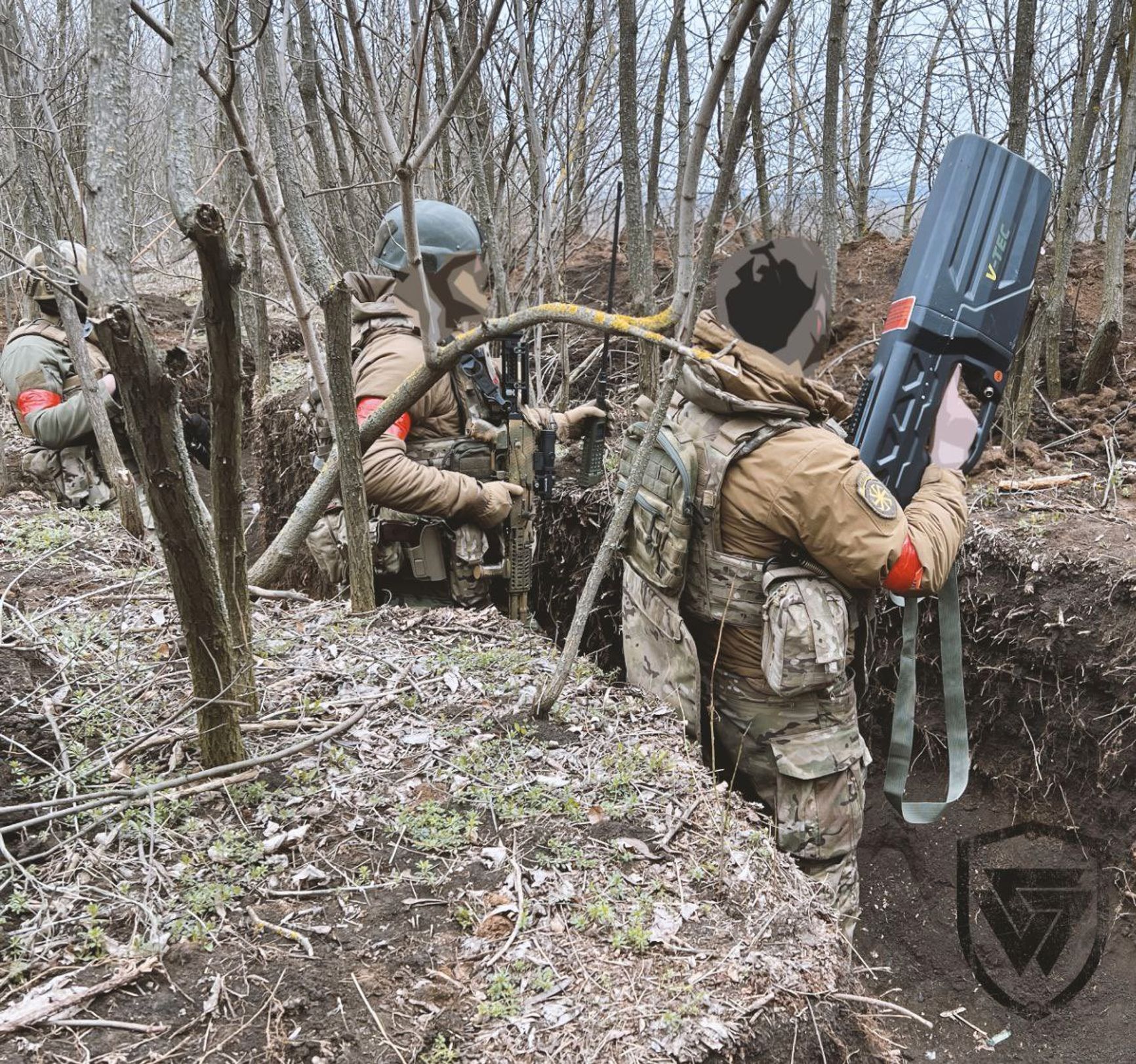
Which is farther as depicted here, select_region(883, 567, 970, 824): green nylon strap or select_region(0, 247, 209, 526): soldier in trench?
select_region(0, 247, 209, 526): soldier in trench

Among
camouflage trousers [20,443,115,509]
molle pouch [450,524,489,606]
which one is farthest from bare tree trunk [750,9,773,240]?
camouflage trousers [20,443,115,509]

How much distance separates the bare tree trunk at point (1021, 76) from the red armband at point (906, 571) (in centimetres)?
301

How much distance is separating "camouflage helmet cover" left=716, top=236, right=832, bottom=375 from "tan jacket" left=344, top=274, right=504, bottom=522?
144cm

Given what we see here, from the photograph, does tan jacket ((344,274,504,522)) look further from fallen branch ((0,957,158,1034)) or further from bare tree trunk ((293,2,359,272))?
fallen branch ((0,957,158,1034))

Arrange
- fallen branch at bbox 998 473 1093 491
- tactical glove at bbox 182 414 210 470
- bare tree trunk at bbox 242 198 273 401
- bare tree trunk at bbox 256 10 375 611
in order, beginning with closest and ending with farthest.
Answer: bare tree trunk at bbox 256 10 375 611, fallen branch at bbox 998 473 1093 491, tactical glove at bbox 182 414 210 470, bare tree trunk at bbox 242 198 273 401

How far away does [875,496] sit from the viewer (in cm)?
249

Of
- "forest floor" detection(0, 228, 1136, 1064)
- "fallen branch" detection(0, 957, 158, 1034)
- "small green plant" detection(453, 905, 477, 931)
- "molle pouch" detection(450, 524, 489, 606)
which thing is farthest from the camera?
Answer: "molle pouch" detection(450, 524, 489, 606)

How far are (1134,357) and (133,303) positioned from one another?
271 inches

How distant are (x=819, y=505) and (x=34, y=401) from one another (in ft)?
15.7

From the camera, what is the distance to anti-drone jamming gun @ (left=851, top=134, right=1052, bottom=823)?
9.75 feet

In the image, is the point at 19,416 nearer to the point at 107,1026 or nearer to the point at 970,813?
the point at 107,1026

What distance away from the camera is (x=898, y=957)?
3850 mm

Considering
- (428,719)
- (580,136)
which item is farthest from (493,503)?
(580,136)

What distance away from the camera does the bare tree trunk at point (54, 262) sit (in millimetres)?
4141
